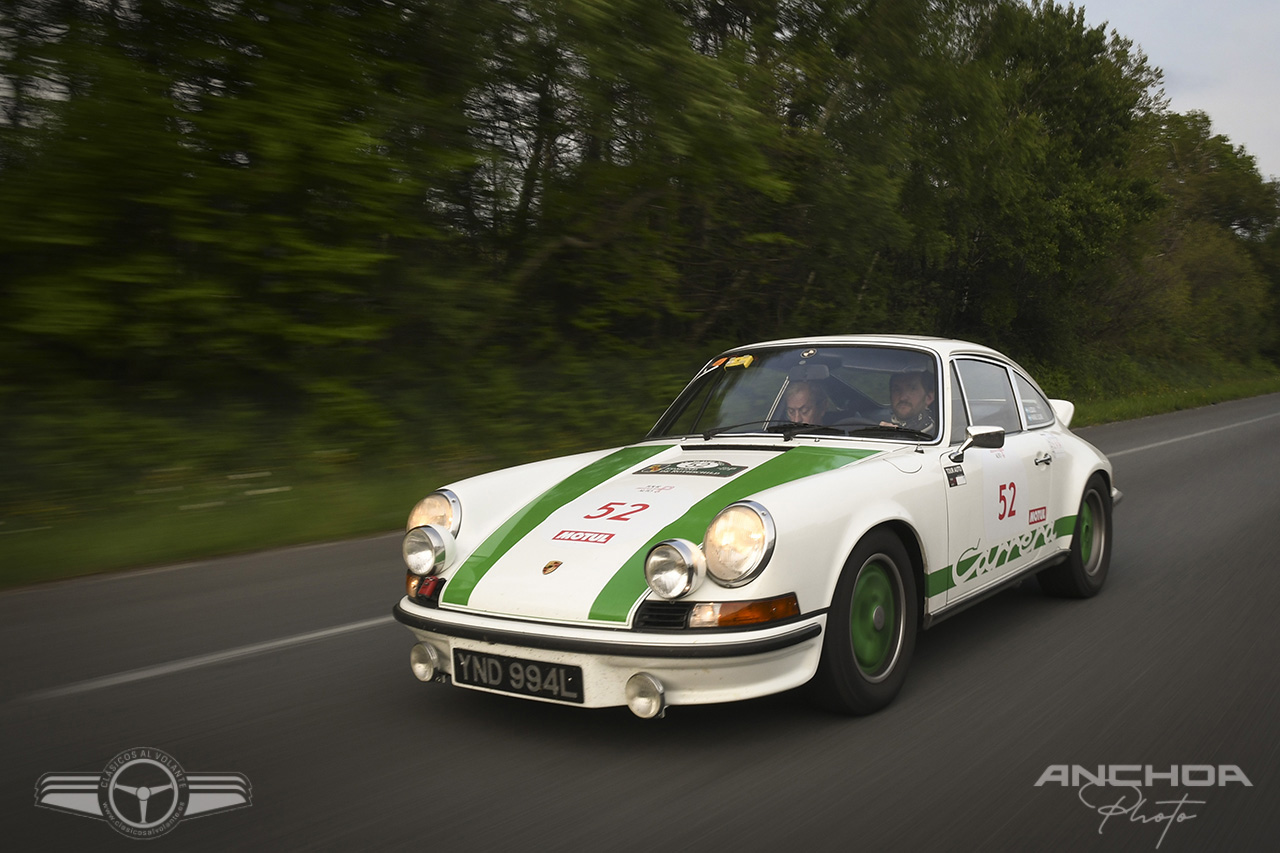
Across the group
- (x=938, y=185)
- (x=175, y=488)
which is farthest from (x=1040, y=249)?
(x=175, y=488)

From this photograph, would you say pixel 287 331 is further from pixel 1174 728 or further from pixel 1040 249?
pixel 1040 249

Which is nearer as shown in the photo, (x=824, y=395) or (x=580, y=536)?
(x=580, y=536)

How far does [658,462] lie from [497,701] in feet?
4.07

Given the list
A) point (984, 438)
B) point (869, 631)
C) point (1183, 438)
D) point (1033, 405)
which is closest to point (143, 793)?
point (869, 631)

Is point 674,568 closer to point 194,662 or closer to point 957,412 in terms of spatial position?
point 957,412

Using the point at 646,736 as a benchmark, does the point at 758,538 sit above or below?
above

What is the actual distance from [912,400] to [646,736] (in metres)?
2.08

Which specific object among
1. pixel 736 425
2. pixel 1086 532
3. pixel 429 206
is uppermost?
pixel 429 206

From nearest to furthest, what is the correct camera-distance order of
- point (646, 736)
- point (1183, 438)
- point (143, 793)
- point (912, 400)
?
point (143, 793)
point (646, 736)
point (912, 400)
point (1183, 438)

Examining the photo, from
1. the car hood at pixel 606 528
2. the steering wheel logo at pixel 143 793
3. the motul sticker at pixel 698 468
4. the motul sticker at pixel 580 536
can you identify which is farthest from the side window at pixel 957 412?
the steering wheel logo at pixel 143 793

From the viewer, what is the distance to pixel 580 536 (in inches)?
155

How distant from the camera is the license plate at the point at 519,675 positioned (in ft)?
11.4

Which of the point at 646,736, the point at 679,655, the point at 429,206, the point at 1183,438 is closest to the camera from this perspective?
the point at 679,655

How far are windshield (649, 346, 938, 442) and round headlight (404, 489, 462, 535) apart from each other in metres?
1.31
